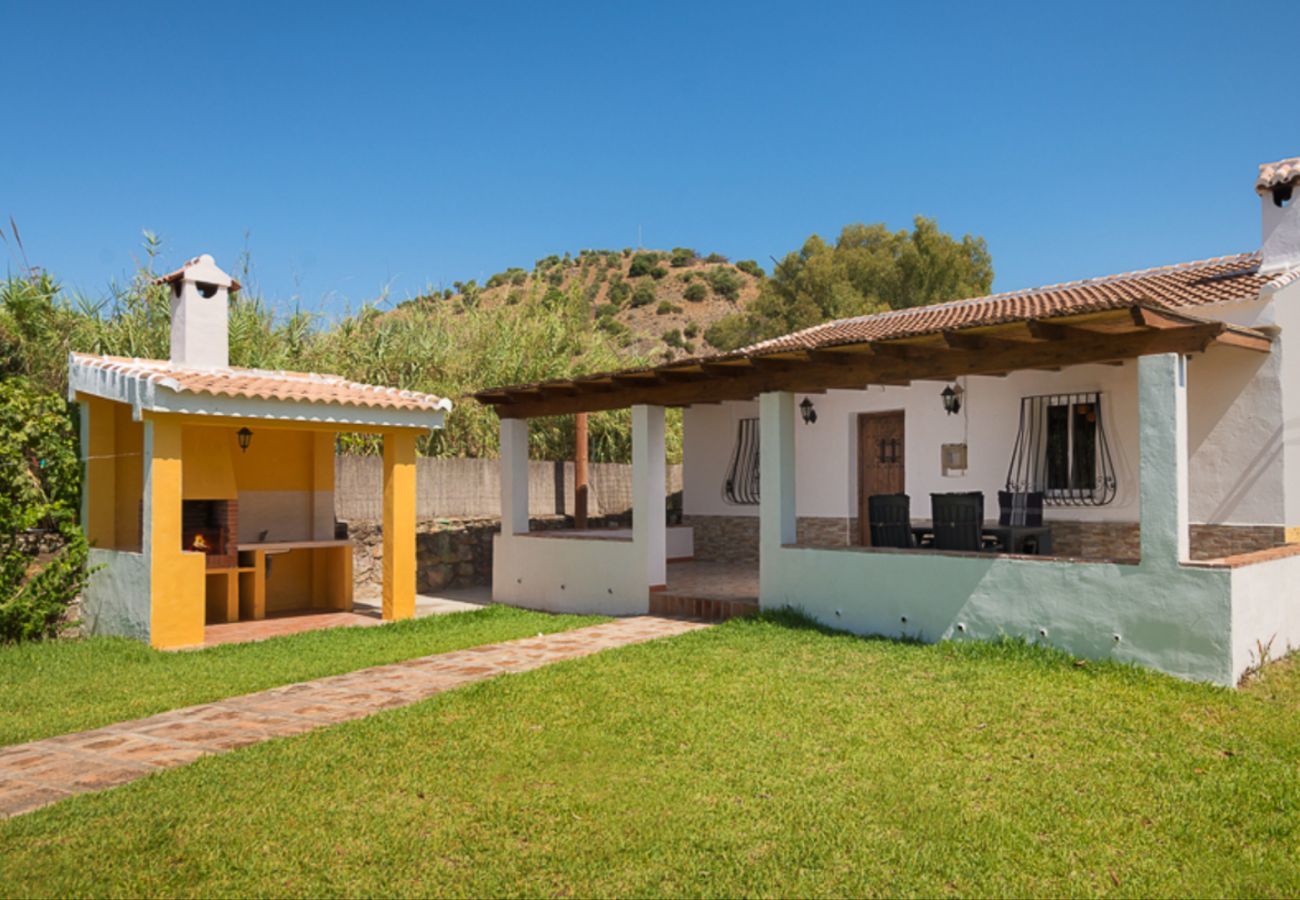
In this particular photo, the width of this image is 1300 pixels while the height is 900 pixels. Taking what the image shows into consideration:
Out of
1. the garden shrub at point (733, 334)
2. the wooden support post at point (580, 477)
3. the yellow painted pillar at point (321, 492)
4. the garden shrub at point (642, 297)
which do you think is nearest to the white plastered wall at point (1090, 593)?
the wooden support post at point (580, 477)

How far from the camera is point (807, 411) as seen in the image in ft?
46.8

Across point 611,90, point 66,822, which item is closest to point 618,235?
point 611,90

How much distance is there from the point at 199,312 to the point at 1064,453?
1097 centimetres

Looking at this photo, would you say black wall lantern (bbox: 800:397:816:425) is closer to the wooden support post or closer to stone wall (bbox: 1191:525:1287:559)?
the wooden support post

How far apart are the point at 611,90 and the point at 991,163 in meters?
9.43

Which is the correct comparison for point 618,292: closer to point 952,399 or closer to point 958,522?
point 952,399

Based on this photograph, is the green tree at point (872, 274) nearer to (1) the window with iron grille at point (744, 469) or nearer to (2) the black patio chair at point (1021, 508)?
(1) the window with iron grille at point (744, 469)

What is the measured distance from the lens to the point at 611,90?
2270 cm

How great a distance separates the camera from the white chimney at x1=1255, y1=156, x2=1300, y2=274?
9812 millimetres

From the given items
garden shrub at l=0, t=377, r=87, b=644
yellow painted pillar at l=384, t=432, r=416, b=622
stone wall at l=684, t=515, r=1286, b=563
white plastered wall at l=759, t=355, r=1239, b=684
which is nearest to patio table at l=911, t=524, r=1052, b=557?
stone wall at l=684, t=515, r=1286, b=563

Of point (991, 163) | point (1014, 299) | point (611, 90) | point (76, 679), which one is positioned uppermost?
point (611, 90)

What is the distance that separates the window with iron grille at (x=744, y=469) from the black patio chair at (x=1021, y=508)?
4.72 meters

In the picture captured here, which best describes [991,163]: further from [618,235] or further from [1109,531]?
[618,235]

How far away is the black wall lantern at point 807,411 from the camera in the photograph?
1423cm
